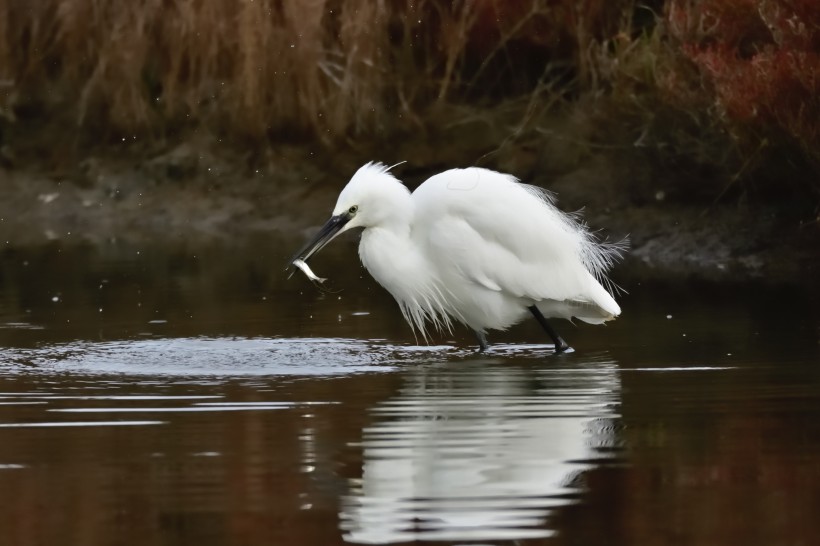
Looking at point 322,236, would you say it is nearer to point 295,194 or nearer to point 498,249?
point 498,249

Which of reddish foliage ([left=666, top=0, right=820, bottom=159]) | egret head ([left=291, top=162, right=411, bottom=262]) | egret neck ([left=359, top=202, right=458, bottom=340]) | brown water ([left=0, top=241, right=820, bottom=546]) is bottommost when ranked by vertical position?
brown water ([left=0, top=241, right=820, bottom=546])

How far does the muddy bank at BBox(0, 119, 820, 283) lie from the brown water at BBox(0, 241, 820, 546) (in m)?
1.96

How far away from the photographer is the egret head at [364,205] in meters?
8.55

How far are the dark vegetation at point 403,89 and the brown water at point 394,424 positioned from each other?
2.49 meters

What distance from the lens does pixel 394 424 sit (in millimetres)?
6293

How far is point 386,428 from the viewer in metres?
6.20

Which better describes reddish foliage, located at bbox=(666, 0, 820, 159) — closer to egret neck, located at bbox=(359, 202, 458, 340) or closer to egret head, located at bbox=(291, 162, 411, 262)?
egret neck, located at bbox=(359, 202, 458, 340)

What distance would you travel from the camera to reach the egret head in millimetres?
8547

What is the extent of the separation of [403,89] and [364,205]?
6452 millimetres

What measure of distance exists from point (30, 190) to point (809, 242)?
6.72 meters

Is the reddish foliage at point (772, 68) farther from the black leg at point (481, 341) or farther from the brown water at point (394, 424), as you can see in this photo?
the black leg at point (481, 341)

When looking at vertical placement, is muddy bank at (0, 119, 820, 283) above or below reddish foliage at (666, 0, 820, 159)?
below

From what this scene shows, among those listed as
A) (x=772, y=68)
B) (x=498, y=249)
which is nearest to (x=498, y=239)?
(x=498, y=249)

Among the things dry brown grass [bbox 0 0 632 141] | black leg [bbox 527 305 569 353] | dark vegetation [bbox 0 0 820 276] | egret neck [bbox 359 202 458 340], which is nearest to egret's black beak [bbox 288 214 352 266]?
egret neck [bbox 359 202 458 340]
